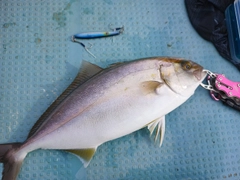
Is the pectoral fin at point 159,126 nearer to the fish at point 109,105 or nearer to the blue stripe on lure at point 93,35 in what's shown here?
the fish at point 109,105

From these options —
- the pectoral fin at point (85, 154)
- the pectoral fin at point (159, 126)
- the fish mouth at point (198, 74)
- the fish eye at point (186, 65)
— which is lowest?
the pectoral fin at point (85, 154)

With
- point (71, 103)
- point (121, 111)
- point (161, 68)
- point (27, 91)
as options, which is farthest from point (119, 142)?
point (27, 91)

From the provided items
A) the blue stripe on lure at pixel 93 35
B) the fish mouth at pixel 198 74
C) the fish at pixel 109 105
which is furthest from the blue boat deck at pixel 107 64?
the fish mouth at pixel 198 74

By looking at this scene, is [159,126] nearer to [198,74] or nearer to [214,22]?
[198,74]

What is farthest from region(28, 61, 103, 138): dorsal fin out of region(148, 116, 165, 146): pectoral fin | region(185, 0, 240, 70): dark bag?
region(185, 0, 240, 70): dark bag

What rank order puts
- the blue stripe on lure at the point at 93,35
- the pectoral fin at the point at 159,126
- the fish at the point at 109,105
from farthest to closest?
1. the blue stripe on lure at the point at 93,35
2. the pectoral fin at the point at 159,126
3. the fish at the point at 109,105

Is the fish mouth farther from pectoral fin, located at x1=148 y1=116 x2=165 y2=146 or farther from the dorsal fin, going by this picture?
the dorsal fin

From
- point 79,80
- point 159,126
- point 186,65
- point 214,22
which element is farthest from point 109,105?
point 214,22
